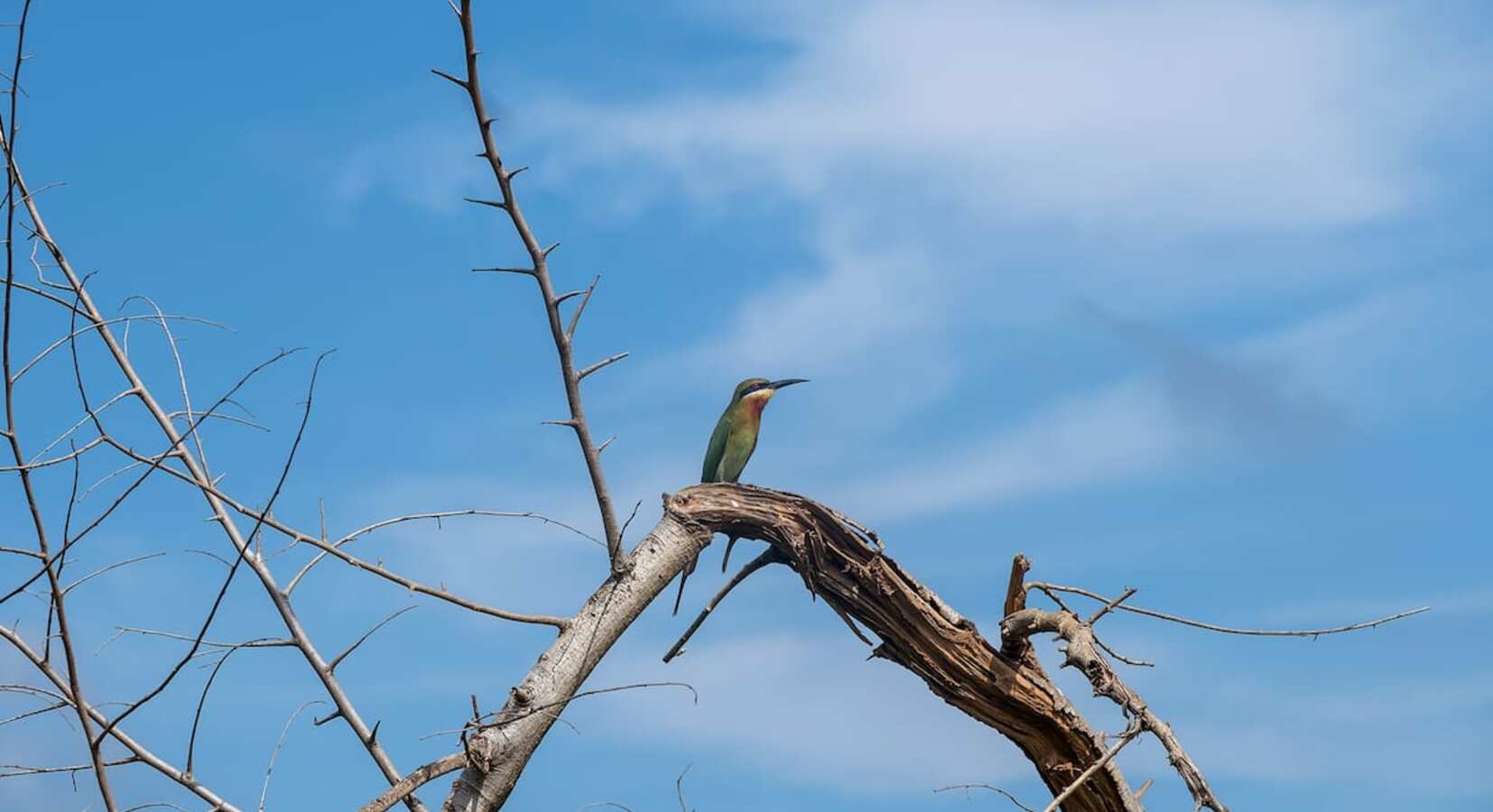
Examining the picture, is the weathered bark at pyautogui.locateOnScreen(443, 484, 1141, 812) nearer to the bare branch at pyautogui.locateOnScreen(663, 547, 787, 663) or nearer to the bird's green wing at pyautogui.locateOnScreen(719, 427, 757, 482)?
the bare branch at pyautogui.locateOnScreen(663, 547, 787, 663)

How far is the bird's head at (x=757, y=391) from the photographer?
852 cm

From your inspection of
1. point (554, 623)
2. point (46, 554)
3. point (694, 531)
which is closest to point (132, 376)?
point (46, 554)

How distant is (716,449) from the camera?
334 inches

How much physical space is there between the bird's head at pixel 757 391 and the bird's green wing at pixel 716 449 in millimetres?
141

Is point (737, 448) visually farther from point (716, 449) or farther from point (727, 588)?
point (727, 588)

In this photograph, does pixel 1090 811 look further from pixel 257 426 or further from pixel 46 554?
pixel 46 554

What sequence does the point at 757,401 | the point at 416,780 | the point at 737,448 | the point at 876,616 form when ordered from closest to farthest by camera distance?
1. the point at 416,780
2. the point at 876,616
3. the point at 737,448
4. the point at 757,401

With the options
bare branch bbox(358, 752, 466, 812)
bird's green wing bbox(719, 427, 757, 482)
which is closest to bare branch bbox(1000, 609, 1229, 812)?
bare branch bbox(358, 752, 466, 812)

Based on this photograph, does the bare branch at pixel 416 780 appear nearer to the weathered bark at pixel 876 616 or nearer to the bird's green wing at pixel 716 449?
the weathered bark at pixel 876 616

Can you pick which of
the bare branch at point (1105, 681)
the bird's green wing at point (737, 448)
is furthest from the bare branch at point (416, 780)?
the bird's green wing at point (737, 448)

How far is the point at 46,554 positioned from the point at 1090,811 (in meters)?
4.02

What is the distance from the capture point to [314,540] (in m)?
4.89

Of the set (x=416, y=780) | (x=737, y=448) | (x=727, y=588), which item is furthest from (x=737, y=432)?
(x=416, y=780)

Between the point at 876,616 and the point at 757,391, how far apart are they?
10.1 feet
